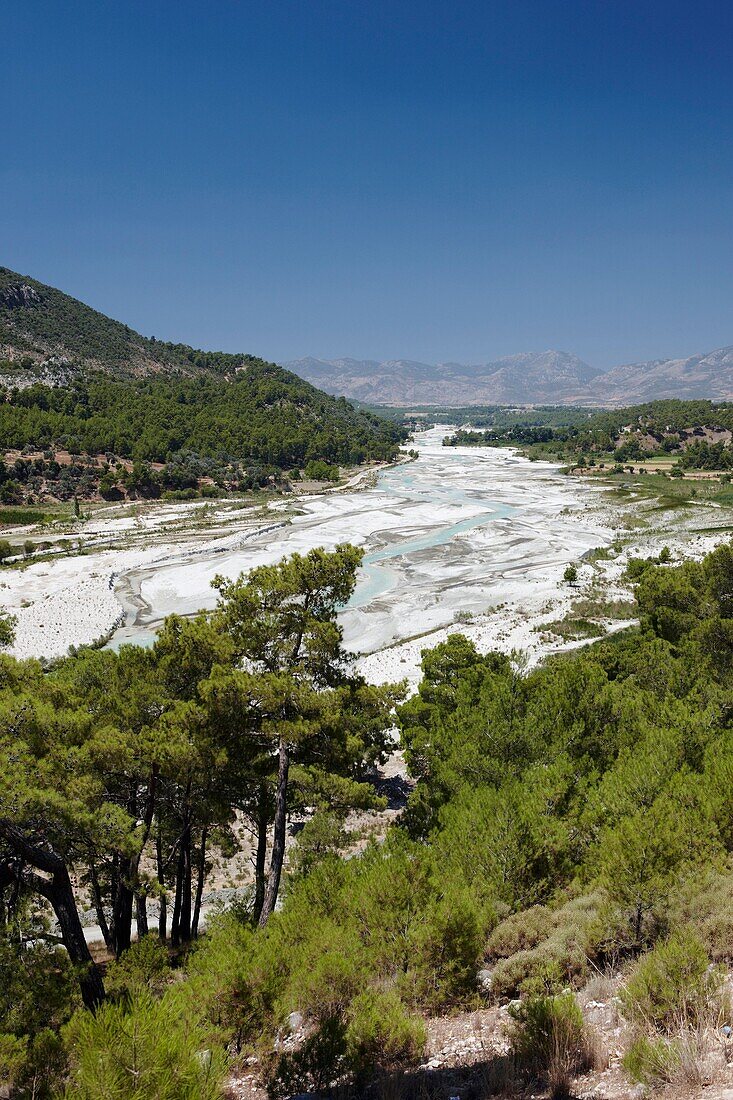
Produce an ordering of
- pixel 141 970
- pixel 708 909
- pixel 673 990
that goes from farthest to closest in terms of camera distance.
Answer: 1. pixel 141 970
2. pixel 708 909
3. pixel 673 990

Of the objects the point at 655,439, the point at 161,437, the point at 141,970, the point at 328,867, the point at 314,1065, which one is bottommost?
the point at 141,970

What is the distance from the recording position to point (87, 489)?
3425 inches

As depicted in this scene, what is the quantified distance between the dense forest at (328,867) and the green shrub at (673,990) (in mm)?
24

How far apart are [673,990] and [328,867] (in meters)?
4.97

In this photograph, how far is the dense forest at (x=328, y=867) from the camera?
17.5 feet

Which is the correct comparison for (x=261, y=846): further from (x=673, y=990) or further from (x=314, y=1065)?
(x=673, y=990)

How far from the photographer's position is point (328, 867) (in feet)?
29.1

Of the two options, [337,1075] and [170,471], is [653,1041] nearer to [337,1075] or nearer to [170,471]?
[337,1075]

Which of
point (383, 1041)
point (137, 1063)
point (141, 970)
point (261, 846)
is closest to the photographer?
point (137, 1063)

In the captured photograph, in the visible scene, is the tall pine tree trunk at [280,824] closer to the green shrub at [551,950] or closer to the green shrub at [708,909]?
the green shrub at [551,950]

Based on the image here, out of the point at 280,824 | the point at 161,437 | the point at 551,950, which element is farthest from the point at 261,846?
the point at 161,437

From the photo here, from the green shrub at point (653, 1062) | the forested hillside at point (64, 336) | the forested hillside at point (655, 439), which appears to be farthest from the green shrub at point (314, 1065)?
the forested hillside at point (64, 336)

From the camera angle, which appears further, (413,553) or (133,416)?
(133,416)

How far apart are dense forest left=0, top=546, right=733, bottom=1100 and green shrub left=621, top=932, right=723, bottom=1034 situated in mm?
24
